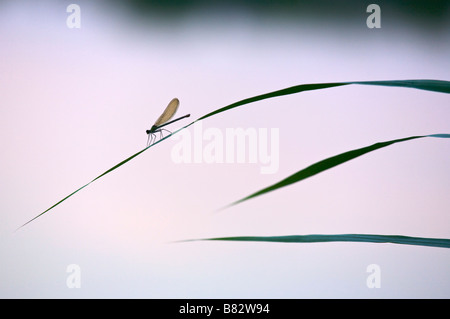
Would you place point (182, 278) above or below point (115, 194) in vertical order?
below

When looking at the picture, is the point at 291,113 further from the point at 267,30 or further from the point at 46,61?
the point at 46,61

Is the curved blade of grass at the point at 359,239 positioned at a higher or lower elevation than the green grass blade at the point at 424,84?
lower

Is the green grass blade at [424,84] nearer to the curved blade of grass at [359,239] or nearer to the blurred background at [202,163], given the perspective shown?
the curved blade of grass at [359,239]

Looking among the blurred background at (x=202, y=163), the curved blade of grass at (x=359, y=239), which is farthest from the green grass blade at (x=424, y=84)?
the blurred background at (x=202, y=163)

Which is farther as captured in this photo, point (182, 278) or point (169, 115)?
point (182, 278)

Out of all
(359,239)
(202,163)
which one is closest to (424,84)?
(359,239)

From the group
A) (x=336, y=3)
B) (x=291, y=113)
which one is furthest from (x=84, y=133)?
(x=336, y=3)
